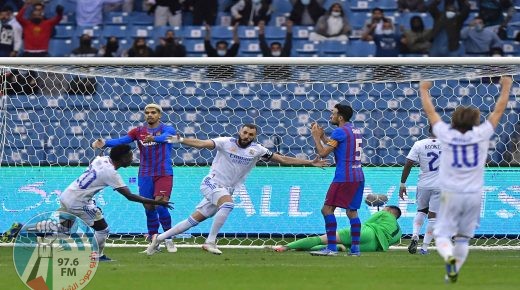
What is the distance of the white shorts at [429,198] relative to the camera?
48.9 ft

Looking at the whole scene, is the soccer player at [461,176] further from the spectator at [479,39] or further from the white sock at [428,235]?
the spectator at [479,39]

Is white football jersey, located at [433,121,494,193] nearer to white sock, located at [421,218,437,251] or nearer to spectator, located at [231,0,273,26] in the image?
white sock, located at [421,218,437,251]

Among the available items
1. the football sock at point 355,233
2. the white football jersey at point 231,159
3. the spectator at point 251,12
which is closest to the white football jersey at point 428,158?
the football sock at point 355,233

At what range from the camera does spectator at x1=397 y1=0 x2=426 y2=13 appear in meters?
22.8

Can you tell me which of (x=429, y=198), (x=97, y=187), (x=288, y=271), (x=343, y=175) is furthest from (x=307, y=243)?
(x=97, y=187)

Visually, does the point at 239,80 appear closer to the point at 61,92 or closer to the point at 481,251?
the point at 61,92

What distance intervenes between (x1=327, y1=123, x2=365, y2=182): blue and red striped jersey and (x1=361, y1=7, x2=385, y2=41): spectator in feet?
25.7

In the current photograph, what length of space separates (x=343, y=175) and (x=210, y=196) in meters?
1.58

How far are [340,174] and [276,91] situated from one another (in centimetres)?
328

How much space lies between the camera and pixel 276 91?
1730 centimetres

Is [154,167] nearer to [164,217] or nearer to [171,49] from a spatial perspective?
[164,217]

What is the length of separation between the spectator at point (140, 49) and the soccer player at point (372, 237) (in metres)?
7.37

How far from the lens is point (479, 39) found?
2175cm

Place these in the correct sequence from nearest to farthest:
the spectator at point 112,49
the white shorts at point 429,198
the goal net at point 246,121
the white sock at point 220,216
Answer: the white sock at point 220,216 → the white shorts at point 429,198 → the goal net at point 246,121 → the spectator at point 112,49
